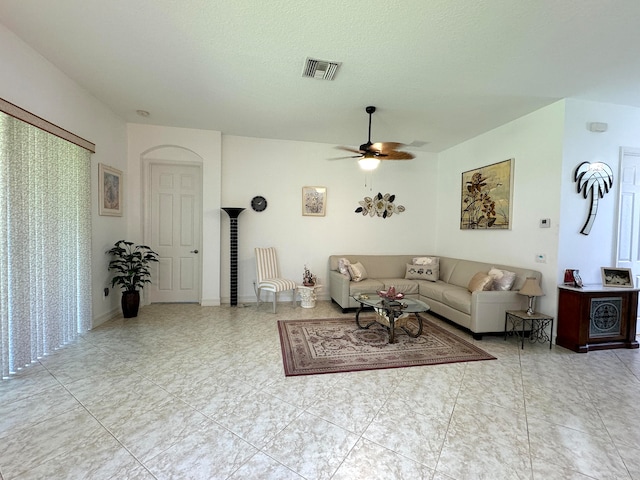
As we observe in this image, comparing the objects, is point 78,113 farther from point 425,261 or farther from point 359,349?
point 425,261

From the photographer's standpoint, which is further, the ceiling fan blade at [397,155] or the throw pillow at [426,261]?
the throw pillow at [426,261]

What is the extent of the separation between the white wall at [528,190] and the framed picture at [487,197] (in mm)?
90

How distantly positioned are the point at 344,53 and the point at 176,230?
3.97m

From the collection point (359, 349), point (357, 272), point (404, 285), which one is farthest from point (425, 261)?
point (359, 349)

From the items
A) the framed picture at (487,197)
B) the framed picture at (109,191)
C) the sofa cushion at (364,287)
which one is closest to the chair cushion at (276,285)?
the sofa cushion at (364,287)

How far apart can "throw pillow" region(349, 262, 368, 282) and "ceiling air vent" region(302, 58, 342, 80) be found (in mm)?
3025

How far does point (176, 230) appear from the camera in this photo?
511 cm

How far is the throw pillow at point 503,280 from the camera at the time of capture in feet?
12.6

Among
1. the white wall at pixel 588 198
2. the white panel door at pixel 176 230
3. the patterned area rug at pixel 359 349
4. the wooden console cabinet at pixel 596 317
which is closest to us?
the patterned area rug at pixel 359 349

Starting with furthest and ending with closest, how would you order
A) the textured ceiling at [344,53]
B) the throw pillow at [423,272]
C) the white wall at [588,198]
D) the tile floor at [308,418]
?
the throw pillow at [423,272] → the white wall at [588,198] → the textured ceiling at [344,53] → the tile floor at [308,418]

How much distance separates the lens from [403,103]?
3.67 metres

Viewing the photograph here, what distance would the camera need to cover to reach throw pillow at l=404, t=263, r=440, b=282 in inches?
208

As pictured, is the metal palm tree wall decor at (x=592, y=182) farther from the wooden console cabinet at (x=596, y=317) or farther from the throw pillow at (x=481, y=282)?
the throw pillow at (x=481, y=282)

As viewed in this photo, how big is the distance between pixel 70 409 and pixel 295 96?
11.9 feet
